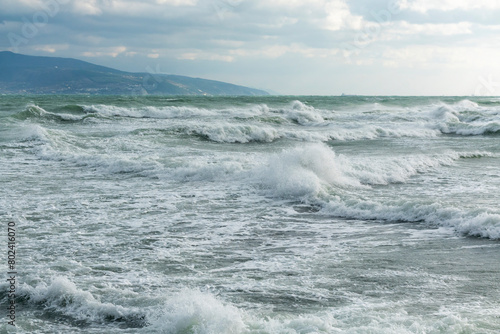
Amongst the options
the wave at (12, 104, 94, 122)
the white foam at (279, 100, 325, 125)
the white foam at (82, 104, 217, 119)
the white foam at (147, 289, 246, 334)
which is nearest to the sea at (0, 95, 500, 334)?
the white foam at (147, 289, 246, 334)

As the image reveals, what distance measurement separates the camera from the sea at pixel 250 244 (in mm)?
5078

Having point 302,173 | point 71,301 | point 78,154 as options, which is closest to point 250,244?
point 71,301

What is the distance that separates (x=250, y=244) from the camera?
7.89 m

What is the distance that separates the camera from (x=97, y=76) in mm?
106312

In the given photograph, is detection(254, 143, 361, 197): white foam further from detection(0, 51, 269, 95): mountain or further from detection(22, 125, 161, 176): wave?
detection(0, 51, 269, 95): mountain

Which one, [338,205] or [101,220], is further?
[338,205]

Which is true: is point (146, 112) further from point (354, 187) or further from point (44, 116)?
point (354, 187)

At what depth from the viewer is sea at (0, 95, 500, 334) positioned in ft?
16.7

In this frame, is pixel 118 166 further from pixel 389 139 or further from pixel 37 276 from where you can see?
pixel 389 139

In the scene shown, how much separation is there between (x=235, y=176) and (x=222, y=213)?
384 cm

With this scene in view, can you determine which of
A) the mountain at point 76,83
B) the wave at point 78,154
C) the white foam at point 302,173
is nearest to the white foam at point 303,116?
the wave at point 78,154

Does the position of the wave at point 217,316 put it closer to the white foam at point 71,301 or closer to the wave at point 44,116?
the white foam at point 71,301

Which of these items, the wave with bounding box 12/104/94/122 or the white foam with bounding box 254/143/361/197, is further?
the wave with bounding box 12/104/94/122

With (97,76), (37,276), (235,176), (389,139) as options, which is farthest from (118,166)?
(97,76)
